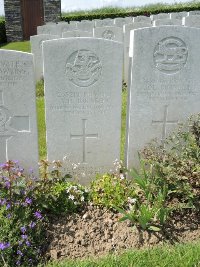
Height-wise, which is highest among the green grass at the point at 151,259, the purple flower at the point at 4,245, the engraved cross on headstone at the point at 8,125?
the engraved cross on headstone at the point at 8,125

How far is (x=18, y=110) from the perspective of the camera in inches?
147

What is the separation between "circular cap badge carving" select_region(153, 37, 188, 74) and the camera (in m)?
3.86

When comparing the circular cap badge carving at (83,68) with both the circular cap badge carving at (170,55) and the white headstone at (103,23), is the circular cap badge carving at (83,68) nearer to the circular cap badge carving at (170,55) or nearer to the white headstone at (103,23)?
the circular cap badge carving at (170,55)

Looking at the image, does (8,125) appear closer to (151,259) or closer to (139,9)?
(151,259)

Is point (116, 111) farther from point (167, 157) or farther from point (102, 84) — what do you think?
point (167, 157)

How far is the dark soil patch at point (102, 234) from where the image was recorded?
3.32 m

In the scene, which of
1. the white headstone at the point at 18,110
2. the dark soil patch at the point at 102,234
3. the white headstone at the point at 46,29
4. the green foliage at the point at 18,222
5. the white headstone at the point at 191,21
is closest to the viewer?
the green foliage at the point at 18,222

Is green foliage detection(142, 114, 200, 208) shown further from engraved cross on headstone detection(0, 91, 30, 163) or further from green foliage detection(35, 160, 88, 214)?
engraved cross on headstone detection(0, 91, 30, 163)

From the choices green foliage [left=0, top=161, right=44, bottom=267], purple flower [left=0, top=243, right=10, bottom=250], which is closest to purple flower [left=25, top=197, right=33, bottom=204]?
green foliage [left=0, top=161, right=44, bottom=267]

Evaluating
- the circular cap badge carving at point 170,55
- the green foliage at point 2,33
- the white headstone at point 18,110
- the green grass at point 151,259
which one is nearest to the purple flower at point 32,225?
the green grass at point 151,259

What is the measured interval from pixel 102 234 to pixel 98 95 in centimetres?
145

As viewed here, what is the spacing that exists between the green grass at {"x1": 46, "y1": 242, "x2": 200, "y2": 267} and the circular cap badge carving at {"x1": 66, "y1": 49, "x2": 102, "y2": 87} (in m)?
1.77

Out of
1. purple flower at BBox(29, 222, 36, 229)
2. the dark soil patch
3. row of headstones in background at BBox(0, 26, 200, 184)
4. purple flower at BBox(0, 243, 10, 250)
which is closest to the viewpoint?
purple flower at BBox(0, 243, 10, 250)

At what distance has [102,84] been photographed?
386 cm
